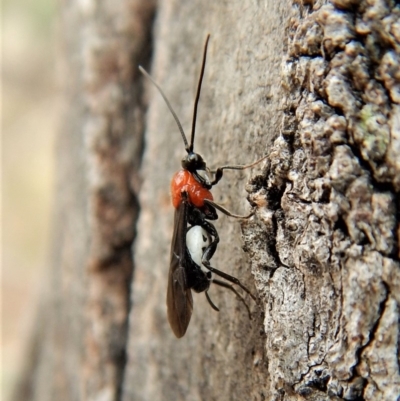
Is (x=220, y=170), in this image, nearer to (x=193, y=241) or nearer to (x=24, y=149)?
(x=193, y=241)

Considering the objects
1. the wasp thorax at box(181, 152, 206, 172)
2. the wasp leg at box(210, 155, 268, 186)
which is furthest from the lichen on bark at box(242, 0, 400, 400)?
the wasp thorax at box(181, 152, 206, 172)

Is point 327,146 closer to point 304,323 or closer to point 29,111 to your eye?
point 304,323

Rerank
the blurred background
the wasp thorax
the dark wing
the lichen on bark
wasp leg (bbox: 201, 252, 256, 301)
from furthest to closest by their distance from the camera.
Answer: the blurred background < the wasp thorax < the dark wing < wasp leg (bbox: 201, 252, 256, 301) < the lichen on bark

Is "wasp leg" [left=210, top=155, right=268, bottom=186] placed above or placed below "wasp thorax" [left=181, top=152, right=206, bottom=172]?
below

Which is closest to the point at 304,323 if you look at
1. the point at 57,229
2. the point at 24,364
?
the point at 57,229

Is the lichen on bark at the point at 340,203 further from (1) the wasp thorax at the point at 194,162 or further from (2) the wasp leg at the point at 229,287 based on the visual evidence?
(1) the wasp thorax at the point at 194,162

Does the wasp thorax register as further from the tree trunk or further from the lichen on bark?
the lichen on bark

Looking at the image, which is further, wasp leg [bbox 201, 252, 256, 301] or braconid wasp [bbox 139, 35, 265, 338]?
braconid wasp [bbox 139, 35, 265, 338]

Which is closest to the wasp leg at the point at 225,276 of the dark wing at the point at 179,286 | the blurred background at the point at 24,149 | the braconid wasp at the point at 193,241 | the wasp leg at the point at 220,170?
the braconid wasp at the point at 193,241

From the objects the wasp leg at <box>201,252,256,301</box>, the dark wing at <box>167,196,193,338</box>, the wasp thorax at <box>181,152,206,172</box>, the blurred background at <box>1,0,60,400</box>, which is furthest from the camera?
the blurred background at <box>1,0,60,400</box>
